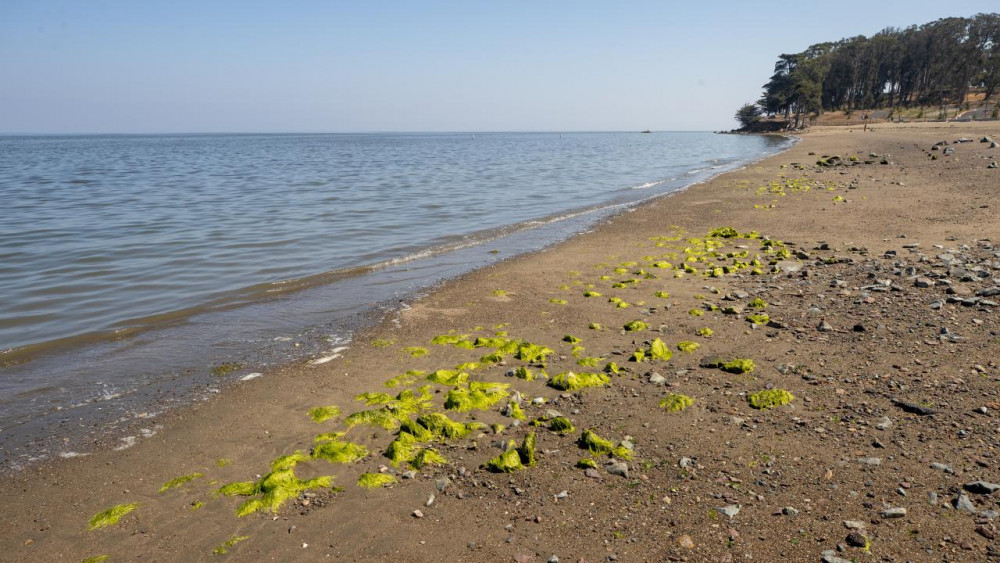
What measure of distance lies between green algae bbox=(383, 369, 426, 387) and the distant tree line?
354ft

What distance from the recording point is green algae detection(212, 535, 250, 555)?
4.12 meters

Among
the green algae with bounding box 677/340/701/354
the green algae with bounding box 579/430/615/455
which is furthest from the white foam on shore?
the green algae with bounding box 677/340/701/354

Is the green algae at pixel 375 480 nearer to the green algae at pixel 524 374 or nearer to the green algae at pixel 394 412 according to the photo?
the green algae at pixel 394 412

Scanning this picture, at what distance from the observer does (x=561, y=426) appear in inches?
215

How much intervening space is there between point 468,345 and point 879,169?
89.4 ft

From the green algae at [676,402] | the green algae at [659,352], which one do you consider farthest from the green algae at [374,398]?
the green algae at [659,352]

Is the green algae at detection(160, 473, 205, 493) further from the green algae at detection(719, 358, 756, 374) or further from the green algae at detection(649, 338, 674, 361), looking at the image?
the green algae at detection(719, 358, 756, 374)

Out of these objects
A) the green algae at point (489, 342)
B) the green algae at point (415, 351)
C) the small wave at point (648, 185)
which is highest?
the small wave at point (648, 185)

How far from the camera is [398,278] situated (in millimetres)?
12391

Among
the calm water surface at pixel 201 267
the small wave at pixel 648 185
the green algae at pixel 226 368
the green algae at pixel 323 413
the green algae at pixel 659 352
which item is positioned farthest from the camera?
the small wave at pixel 648 185

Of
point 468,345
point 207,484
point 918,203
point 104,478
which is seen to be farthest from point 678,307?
point 918,203

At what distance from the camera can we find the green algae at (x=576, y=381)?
639 centimetres

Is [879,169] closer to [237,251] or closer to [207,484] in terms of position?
[237,251]

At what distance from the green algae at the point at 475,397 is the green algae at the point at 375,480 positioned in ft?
4.33
